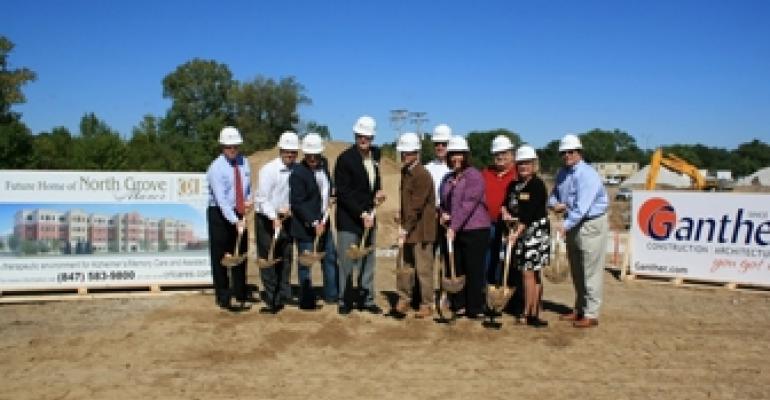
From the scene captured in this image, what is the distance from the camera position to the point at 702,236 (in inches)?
449

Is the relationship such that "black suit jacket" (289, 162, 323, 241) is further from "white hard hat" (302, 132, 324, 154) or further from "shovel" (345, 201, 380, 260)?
"shovel" (345, 201, 380, 260)

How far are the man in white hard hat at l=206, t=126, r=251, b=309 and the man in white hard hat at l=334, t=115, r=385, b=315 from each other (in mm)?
1230

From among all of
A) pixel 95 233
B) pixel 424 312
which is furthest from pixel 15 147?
pixel 424 312

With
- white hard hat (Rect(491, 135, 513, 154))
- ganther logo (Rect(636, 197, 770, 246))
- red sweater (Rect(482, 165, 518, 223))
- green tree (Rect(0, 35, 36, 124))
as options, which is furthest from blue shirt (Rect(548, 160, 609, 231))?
green tree (Rect(0, 35, 36, 124))

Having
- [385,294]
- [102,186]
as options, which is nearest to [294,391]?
[385,294]

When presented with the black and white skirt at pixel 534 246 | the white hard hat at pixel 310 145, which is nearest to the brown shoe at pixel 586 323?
the black and white skirt at pixel 534 246

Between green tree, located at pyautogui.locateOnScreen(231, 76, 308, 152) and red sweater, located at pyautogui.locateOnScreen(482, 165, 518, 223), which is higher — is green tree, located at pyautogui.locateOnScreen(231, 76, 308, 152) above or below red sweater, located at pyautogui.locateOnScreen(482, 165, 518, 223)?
above

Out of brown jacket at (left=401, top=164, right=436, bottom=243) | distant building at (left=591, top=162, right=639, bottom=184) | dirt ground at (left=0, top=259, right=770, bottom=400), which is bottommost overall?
dirt ground at (left=0, top=259, right=770, bottom=400)

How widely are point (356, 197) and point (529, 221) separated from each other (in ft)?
6.37

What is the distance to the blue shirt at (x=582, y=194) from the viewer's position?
24.6 ft

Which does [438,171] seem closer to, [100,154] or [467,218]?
[467,218]

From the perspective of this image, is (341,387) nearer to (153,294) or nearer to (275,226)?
(275,226)

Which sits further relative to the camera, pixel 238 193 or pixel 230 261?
pixel 238 193

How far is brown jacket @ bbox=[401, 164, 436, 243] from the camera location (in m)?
7.65
